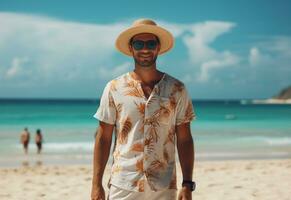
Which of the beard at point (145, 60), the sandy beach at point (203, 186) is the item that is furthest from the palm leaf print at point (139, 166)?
the sandy beach at point (203, 186)

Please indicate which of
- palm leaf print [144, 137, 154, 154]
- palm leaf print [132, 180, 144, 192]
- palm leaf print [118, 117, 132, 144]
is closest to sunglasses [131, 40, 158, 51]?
palm leaf print [118, 117, 132, 144]

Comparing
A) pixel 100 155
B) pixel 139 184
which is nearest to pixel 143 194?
pixel 139 184

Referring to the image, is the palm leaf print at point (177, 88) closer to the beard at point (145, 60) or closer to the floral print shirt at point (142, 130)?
the floral print shirt at point (142, 130)

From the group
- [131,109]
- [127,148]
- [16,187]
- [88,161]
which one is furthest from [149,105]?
[88,161]

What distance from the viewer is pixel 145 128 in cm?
287

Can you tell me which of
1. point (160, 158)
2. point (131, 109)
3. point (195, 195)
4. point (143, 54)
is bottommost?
point (195, 195)

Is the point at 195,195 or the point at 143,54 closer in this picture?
the point at 143,54

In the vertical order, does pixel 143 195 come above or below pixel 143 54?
below

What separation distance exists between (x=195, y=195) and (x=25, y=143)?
39.8 ft

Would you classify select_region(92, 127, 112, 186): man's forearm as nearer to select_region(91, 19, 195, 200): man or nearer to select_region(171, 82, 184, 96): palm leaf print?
select_region(91, 19, 195, 200): man

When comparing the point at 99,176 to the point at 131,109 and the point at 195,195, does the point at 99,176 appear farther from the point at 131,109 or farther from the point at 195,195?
the point at 195,195

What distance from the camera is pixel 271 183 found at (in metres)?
9.22

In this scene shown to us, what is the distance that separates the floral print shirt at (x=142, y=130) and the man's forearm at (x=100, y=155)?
100 mm

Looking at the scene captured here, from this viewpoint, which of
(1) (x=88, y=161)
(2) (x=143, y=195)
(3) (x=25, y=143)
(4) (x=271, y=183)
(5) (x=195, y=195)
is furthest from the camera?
(3) (x=25, y=143)
